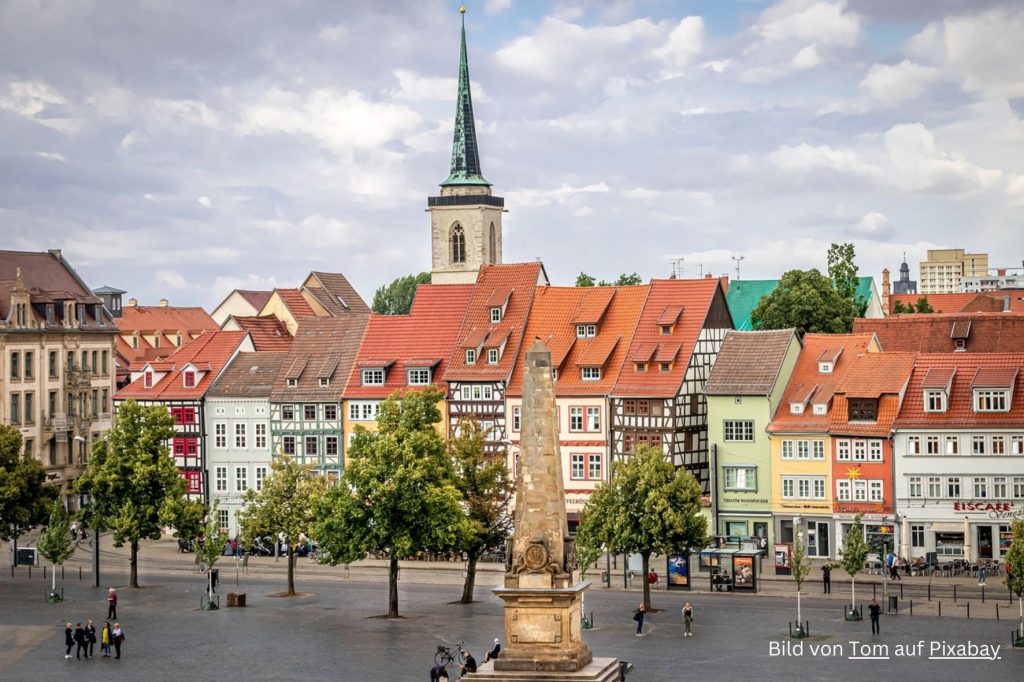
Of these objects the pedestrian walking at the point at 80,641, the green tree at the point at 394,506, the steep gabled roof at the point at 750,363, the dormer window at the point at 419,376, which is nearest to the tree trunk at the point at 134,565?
the green tree at the point at 394,506

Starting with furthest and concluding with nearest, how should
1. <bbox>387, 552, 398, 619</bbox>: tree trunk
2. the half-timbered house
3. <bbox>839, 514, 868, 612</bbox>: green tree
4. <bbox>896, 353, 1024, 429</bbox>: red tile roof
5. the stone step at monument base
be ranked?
1. the half-timbered house
2. <bbox>896, 353, 1024, 429</bbox>: red tile roof
3. <bbox>387, 552, 398, 619</bbox>: tree trunk
4. <bbox>839, 514, 868, 612</bbox>: green tree
5. the stone step at monument base

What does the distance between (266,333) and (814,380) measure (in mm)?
40835

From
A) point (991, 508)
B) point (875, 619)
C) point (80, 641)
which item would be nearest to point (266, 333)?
point (991, 508)

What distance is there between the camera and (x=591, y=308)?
366 feet

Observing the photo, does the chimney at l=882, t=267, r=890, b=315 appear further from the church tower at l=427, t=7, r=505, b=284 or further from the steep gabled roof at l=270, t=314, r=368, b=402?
the steep gabled roof at l=270, t=314, r=368, b=402

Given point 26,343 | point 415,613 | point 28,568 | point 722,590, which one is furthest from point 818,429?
point 26,343

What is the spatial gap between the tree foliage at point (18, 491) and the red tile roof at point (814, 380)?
37623mm

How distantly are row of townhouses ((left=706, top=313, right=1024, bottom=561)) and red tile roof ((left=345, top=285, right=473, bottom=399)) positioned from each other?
17310mm

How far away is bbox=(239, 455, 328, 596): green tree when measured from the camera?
3637 inches

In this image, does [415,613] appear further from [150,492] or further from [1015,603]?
[1015,603]

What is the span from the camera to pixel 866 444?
99.7 metres

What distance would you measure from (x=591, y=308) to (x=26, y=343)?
4097cm

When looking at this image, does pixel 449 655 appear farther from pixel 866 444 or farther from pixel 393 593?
pixel 866 444

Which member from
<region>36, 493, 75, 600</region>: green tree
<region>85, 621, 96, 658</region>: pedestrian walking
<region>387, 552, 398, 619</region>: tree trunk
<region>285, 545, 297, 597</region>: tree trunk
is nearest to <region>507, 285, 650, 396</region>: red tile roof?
<region>285, 545, 297, 597</region>: tree trunk
